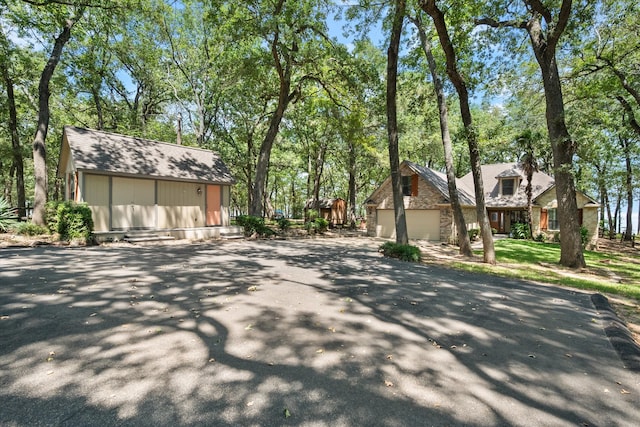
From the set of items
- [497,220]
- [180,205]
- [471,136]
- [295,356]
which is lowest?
[295,356]

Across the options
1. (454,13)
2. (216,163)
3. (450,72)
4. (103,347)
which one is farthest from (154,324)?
(216,163)

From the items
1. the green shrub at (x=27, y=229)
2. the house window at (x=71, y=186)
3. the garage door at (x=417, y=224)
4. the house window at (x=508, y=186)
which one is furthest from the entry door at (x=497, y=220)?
the green shrub at (x=27, y=229)

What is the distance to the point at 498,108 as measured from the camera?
27.8m

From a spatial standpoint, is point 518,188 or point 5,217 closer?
point 5,217

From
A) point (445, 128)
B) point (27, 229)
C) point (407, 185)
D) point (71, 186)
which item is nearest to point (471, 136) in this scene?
point (445, 128)

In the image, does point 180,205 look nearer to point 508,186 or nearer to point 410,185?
point 410,185

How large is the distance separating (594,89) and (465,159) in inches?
829

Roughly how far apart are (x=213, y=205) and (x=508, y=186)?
22379mm

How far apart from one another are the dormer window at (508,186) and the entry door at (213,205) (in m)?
21.8

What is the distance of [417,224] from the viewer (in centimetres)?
2005

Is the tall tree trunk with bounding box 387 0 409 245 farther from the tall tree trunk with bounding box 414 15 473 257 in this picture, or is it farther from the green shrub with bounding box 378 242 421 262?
the tall tree trunk with bounding box 414 15 473 257

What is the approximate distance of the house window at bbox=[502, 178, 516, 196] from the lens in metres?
23.8

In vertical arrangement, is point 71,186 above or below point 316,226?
above

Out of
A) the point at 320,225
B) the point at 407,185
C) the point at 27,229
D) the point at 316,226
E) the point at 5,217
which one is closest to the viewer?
the point at 5,217
